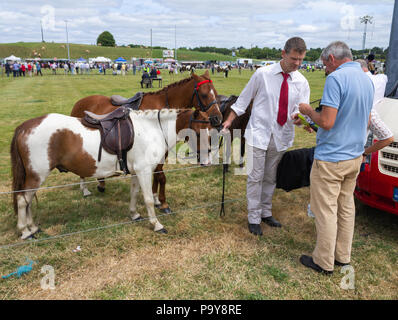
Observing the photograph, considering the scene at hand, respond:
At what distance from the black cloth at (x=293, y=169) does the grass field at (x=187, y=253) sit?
0.75 metres

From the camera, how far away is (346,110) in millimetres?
2863

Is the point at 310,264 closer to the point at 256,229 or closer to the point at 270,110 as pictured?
the point at 256,229

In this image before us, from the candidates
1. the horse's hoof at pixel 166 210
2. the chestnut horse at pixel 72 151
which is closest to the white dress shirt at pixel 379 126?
the chestnut horse at pixel 72 151

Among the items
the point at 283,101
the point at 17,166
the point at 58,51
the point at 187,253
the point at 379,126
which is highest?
the point at 58,51

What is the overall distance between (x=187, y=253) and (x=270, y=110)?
215 cm

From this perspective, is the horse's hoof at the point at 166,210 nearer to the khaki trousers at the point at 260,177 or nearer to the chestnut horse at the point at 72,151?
the chestnut horse at the point at 72,151

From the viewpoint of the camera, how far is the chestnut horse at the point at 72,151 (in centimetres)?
373

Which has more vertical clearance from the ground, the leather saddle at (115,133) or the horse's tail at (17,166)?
the leather saddle at (115,133)

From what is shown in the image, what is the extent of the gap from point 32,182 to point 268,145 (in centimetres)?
314

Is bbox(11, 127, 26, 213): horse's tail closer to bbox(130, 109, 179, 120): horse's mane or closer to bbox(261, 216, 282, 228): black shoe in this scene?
bbox(130, 109, 179, 120): horse's mane

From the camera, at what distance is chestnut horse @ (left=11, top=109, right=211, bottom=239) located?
3734 millimetres

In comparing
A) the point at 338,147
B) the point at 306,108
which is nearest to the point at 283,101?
the point at 306,108

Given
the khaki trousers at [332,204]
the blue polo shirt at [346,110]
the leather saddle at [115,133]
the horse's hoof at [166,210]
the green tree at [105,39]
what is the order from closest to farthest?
1. the blue polo shirt at [346,110]
2. the khaki trousers at [332,204]
3. the leather saddle at [115,133]
4. the horse's hoof at [166,210]
5. the green tree at [105,39]

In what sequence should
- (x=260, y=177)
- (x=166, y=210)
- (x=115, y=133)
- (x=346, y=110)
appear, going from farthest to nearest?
(x=166, y=210) < (x=260, y=177) < (x=115, y=133) < (x=346, y=110)
